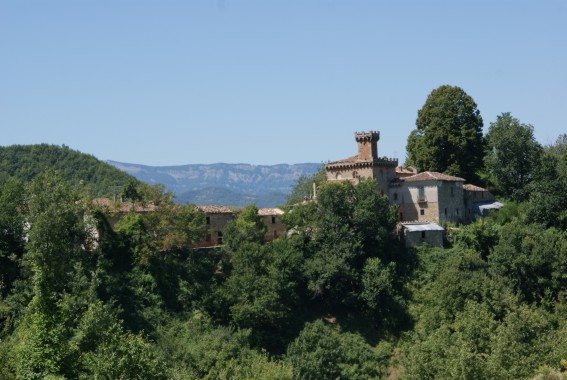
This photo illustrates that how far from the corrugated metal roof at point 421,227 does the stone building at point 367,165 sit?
3355mm

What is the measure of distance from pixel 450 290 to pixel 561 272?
7.46m

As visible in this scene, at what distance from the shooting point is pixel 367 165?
66.8 m

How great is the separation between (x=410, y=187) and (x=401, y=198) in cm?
105

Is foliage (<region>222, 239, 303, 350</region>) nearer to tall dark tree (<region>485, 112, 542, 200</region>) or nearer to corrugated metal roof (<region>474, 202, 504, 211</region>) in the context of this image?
corrugated metal roof (<region>474, 202, 504, 211</region>)

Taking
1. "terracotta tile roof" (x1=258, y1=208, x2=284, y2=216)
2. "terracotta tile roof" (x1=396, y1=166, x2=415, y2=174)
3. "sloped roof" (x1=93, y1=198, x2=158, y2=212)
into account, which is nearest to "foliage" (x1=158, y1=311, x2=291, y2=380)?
"sloped roof" (x1=93, y1=198, x2=158, y2=212)

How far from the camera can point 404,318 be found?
59.2 m

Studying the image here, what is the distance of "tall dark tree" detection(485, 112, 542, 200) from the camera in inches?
2714

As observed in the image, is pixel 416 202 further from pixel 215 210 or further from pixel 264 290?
pixel 264 290

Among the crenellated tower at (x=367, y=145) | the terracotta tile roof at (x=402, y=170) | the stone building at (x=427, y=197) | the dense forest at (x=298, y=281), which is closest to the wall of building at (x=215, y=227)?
the dense forest at (x=298, y=281)

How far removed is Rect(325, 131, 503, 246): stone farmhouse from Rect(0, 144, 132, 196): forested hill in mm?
52448

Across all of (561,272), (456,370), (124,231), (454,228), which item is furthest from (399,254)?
(456,370)

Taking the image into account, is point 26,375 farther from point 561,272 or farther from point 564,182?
point 564,182

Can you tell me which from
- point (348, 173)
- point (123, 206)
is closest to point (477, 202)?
point (348, 173)

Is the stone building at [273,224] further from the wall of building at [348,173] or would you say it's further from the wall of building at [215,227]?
the wall of building at [348,173]
